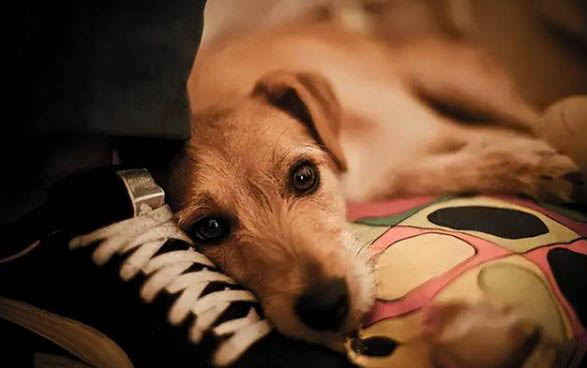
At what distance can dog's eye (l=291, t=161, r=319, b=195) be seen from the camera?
106 centimetres

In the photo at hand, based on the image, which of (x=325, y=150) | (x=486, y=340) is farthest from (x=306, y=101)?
(x=486, y=340)

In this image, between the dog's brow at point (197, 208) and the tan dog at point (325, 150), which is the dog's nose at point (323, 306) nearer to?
A: the tan dog at point (325, 150)

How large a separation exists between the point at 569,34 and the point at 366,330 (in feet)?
2.30

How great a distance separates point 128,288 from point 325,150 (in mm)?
446

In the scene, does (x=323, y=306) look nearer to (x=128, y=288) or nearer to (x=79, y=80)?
(x=128, y=288)

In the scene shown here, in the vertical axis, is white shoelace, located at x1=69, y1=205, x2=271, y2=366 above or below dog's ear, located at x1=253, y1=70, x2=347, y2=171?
below

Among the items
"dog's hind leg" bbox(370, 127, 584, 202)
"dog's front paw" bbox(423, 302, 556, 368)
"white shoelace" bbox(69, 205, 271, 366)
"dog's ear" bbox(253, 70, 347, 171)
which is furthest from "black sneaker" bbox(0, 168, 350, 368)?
"dog's hind leg" bbox(370, 127, 584, 202)

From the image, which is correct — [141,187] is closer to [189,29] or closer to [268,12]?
[189,29]

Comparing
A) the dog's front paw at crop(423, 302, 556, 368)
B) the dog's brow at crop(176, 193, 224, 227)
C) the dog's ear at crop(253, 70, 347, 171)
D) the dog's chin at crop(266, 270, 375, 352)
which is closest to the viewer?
the dog's front paw at crop(423, 302, 556, 368)

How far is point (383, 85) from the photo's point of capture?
123 cm

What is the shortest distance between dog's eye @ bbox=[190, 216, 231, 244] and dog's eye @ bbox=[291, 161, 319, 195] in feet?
0.46

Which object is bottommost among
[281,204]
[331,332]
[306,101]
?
[331,332]

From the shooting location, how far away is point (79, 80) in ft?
2.82

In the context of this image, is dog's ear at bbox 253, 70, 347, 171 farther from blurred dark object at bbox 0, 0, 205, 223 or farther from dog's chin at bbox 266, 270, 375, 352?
dog's chin at bbox 266, 270, 375, 352
